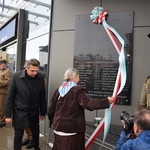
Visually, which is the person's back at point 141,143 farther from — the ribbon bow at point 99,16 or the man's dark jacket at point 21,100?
the ribbon bow at point 99,16

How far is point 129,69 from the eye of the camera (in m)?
3.75

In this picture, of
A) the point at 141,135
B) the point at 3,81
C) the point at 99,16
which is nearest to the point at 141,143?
the point at 141,135

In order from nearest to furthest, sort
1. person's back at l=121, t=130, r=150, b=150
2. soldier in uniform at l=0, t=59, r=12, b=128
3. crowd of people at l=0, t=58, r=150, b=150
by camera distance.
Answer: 1. person's back at l=121, t=130, r=150, b=150
2. crowd of people at l=0, t=58, r=150, b=150
3. soldier in uniform at l=0, t=59, r=12, b=128

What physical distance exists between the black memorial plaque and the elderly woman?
1.30 meters

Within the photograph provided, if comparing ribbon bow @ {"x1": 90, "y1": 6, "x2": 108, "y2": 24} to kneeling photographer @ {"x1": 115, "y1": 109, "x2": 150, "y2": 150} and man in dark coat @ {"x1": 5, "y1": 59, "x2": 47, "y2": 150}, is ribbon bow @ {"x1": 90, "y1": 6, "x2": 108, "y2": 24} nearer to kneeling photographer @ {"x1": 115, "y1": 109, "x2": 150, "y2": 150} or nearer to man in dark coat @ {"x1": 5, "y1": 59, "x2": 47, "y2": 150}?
man in dark coat @ {"x1": 5, "y1": 59, "x2": 47, "y2": 150}

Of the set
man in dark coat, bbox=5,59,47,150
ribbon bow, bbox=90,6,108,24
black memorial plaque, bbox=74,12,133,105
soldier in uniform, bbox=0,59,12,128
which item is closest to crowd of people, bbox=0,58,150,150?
man in dark coat, bbox=5,59,47,150

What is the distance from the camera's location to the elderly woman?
8.40 ft

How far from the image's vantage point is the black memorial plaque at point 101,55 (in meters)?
3.77

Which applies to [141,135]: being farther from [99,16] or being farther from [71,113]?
[99,16]

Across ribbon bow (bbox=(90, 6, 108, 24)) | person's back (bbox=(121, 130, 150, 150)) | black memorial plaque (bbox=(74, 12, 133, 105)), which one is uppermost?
ribbon bow (bbox=(90, 6, 108, 24))

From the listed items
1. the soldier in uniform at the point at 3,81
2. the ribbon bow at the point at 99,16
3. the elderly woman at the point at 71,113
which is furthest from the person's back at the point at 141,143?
the soldier in uniform at the point at 3,81

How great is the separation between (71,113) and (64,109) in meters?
0.10

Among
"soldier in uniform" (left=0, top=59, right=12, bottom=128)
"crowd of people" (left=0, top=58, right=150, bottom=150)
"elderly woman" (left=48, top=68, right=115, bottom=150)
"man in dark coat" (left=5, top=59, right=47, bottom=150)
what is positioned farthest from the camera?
"soldier in uniform" (left=0, top=59, right=12, bottom=128)

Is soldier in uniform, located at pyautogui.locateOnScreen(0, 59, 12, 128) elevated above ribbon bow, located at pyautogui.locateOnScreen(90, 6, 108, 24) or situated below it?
below
